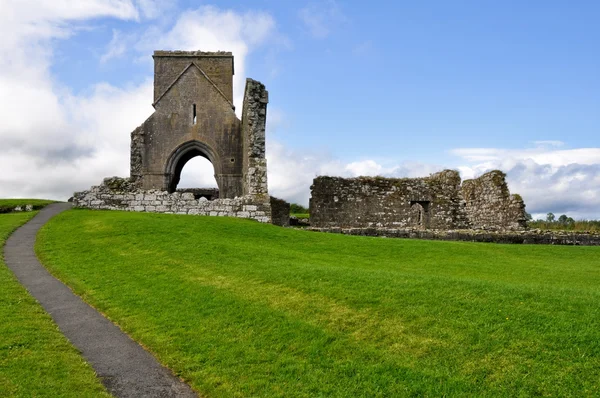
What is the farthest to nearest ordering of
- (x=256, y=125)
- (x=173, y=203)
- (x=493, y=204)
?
(x=493, y=204), (x=256, y=125), (x=173, y=203)

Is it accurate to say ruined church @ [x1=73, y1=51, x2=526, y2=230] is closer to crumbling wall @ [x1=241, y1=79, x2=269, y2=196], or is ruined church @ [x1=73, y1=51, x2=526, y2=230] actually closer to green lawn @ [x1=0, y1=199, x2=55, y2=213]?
crumbling wall @ [x1=241, y1=79, x2=269, y2=196]

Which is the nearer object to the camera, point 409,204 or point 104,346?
point 104,346

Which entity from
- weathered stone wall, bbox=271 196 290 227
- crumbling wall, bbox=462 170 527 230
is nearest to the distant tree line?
crumbling wall, bbox=462 170 527 230

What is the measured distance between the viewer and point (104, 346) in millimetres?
7973

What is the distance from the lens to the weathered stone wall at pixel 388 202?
24.8 metres

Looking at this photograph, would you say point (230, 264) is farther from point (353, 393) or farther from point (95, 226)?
point (95, 226)

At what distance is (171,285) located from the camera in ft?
34.9

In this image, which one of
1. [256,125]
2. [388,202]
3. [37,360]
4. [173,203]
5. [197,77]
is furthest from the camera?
[197,77]

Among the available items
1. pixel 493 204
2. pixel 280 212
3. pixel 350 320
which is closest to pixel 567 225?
pixel 493 204

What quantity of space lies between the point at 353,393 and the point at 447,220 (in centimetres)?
2138

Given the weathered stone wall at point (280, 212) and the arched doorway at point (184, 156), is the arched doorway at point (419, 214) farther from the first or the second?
the arched doorway at point (184, 156)

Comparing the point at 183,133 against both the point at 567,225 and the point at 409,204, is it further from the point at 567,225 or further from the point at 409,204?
the point at 567,225

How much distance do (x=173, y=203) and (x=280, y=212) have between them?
5887 mm

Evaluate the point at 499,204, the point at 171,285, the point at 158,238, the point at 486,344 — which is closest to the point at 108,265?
the point at 158,238
